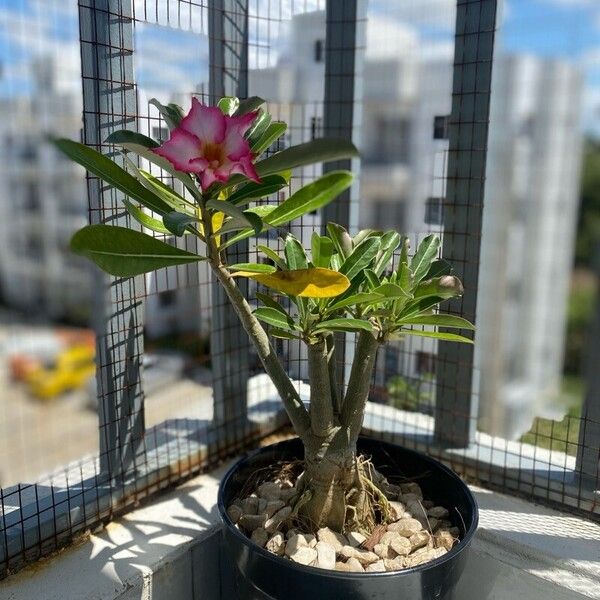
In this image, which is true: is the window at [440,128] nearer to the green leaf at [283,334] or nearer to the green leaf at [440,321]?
the green leaf at [440,321]

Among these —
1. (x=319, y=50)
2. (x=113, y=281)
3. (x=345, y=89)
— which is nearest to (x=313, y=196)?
(x=113, y=281)

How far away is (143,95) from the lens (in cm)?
126

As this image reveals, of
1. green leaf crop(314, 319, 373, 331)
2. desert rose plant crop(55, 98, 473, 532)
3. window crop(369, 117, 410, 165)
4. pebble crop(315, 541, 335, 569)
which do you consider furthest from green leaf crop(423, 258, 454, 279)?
window crop(369, 117, 410, 165)

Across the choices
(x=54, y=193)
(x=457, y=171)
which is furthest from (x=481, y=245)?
(x=54, y=193)

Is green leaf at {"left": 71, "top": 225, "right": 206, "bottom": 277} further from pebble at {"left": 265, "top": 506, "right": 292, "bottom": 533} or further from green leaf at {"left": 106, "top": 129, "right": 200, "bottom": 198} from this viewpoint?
pebble at {"left": 265, "top": 506, "right": 292, "bottom": 533}

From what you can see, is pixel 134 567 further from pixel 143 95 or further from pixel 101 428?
pixel 143 95

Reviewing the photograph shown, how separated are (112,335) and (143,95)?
0.52 metres

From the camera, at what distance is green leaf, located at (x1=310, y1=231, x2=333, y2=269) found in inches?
40.5

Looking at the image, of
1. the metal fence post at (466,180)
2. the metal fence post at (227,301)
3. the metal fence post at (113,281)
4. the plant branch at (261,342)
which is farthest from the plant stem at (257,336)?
the metal fence post at (466,180)

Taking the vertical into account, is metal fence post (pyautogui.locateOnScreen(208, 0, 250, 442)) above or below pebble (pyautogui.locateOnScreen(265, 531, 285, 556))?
above

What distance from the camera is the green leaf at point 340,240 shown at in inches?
43.5

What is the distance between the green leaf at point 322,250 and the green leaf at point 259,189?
0.13 metres

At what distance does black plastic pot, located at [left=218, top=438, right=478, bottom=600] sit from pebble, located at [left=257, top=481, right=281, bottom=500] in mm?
44

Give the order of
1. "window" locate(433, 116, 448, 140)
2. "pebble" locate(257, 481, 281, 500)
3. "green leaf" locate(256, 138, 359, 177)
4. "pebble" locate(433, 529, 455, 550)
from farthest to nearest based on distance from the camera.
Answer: "window" locate(433, 116, 448, 140)
"pebble" locate(257, 481, 281, 500)
"pebble" locate(433, 529, 455, 550)
"green leaf" locate(256, 138, 359, 177)
